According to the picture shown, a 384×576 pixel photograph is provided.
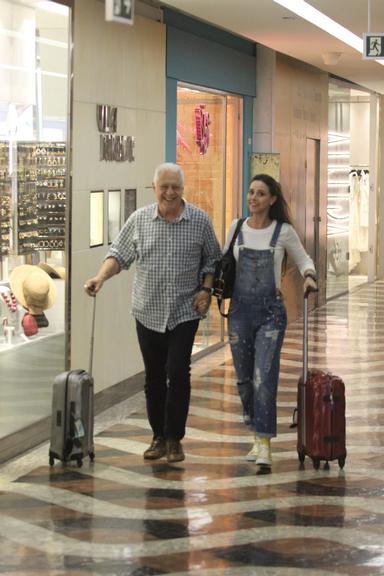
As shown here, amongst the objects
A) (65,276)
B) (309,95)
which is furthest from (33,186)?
(309,95)

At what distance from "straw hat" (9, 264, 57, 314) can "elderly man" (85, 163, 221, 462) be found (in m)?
0.87

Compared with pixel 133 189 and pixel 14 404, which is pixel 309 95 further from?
pixel 14 404

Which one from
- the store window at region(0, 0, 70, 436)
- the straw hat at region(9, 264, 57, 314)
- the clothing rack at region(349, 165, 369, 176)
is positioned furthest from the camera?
the clothing rack at region(349, 165, 369, 176)

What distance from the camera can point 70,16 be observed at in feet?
27.8

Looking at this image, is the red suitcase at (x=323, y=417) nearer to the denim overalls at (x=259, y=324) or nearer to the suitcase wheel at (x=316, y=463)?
the suitcase wheel at (x=316, y=463)

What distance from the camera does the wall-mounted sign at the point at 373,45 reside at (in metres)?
10.6

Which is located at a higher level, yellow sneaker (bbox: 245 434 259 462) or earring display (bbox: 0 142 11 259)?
earring display (bbox: 0 142 11 259)

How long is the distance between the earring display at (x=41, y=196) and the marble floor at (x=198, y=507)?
4.15 ft

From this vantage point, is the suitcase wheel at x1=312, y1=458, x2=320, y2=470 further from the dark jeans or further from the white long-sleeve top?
the white long-sleeve top

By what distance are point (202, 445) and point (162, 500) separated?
4.63 ft

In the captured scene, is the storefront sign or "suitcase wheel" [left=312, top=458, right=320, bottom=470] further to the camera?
the storefront sign

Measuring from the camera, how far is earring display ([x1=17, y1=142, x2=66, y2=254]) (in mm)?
7949

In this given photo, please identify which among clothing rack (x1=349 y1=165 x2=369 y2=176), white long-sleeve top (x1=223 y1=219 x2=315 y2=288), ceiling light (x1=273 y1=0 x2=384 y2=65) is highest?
ceiling light (x1=273 y1=0 x2=384 y2=65)

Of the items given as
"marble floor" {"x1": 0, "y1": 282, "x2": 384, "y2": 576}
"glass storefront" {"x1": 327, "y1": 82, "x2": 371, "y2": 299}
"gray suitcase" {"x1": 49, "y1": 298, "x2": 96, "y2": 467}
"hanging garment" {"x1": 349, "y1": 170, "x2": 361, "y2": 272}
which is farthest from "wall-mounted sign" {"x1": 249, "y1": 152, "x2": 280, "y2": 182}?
"hanging garment" {"x1": 349, "y1": 170, "x2": 361, "y2": 272}
